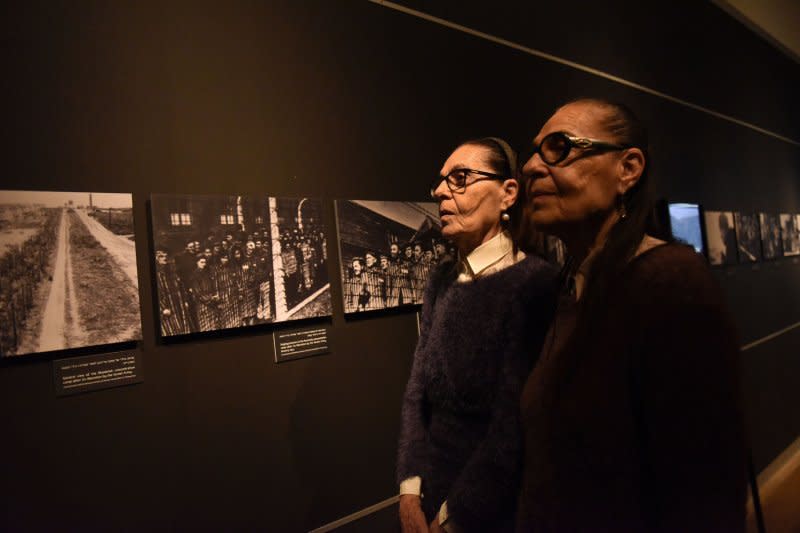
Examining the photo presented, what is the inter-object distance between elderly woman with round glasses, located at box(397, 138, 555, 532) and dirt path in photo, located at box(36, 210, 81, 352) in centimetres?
120

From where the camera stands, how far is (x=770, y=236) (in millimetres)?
5754

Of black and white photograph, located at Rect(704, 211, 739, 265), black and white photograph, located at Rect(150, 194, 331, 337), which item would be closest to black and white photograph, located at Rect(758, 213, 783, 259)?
black and white photograph, located at Rect(704, 211, 739, 265)

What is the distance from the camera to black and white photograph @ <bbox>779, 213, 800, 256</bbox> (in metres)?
6.08

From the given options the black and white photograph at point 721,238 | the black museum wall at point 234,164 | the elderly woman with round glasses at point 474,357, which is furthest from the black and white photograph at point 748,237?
the elderly woman with round glasses at point 474,357

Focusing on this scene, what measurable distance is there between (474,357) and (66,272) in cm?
140

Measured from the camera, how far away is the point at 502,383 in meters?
1.68

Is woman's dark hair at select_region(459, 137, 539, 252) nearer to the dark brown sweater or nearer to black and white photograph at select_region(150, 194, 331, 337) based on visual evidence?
the dark brown sweater

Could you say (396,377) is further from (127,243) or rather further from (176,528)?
(127,243)

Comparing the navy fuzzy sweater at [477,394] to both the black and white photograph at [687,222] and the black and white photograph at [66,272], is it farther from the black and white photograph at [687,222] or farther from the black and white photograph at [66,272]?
the black and white photograph at [687,222]

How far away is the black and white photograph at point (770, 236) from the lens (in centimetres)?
560

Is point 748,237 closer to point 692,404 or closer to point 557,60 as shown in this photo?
point 557,60

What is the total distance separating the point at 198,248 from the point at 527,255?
1245 millimetres

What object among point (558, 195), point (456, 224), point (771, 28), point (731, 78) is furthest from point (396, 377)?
point (771, 28)

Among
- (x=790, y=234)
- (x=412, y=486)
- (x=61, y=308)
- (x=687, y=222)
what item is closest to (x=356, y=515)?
(x=412, y=486)
